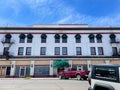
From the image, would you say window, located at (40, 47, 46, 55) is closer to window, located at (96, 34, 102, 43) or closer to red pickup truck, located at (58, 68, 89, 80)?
red pickup truck, located at (58, 68, 89, 80)

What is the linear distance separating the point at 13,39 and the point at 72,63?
1412 centimetres

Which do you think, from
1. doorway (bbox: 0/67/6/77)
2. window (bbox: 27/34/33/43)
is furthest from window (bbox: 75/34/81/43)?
doorway (bbox: 0/67/6/77)

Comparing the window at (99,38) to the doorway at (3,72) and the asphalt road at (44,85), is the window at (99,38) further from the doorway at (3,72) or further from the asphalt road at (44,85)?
the doorway at (3,72)

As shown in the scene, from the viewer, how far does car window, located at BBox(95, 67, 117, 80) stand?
Result: 508 cm

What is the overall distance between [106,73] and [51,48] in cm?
2526

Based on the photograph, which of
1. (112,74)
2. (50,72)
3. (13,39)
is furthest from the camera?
(13,39)

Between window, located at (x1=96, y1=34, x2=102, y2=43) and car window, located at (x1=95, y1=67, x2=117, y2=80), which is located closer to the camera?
car window, located at (x1=95, y1=67, x2=117, y2=80)

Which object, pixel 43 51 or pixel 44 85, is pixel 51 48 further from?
pixel 44 85

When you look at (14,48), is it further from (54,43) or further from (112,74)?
(112,74)

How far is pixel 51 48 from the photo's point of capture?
1196 inches

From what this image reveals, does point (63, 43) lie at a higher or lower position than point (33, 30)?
lower

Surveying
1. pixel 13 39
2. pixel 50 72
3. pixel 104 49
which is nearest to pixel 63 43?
pixel 50 72

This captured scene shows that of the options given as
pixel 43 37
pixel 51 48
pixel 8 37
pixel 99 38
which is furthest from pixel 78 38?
pixel 8 37

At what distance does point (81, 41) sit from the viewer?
102 ft
